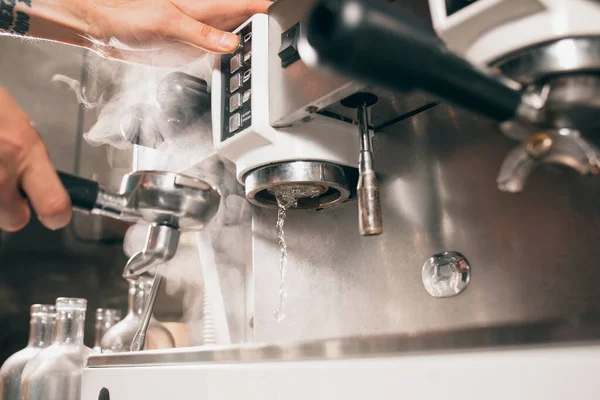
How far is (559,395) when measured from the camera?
316mm

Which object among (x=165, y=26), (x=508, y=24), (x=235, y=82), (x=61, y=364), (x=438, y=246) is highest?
(x=165, y=26)

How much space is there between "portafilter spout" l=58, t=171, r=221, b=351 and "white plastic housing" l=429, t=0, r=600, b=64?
1.21 ft

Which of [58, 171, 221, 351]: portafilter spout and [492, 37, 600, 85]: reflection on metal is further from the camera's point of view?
[58, 171, 221, 351]: portafilter spout

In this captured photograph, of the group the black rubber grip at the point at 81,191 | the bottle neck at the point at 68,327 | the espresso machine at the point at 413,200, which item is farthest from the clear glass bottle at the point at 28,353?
the black rubber grip at the point at 81,191

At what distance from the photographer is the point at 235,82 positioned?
665 mm

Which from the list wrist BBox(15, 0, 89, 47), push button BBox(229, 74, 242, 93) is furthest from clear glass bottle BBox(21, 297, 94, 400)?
push button BBox(229, 74, 242, 93)

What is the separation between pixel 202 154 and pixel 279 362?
0.44 m

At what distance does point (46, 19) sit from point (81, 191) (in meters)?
0.44

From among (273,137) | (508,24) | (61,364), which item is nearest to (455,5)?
(508,24)

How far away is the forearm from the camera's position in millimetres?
844

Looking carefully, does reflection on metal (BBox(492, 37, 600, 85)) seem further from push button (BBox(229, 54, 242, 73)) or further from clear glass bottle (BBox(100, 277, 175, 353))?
clear glass bottle (BBox(100, 277, 175, 353))

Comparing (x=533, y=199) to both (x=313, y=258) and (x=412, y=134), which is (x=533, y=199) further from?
(x=313, y=258)

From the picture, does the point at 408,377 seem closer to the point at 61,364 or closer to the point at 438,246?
the point at 438,246

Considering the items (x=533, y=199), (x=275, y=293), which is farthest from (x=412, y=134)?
(x=275, y=293)
